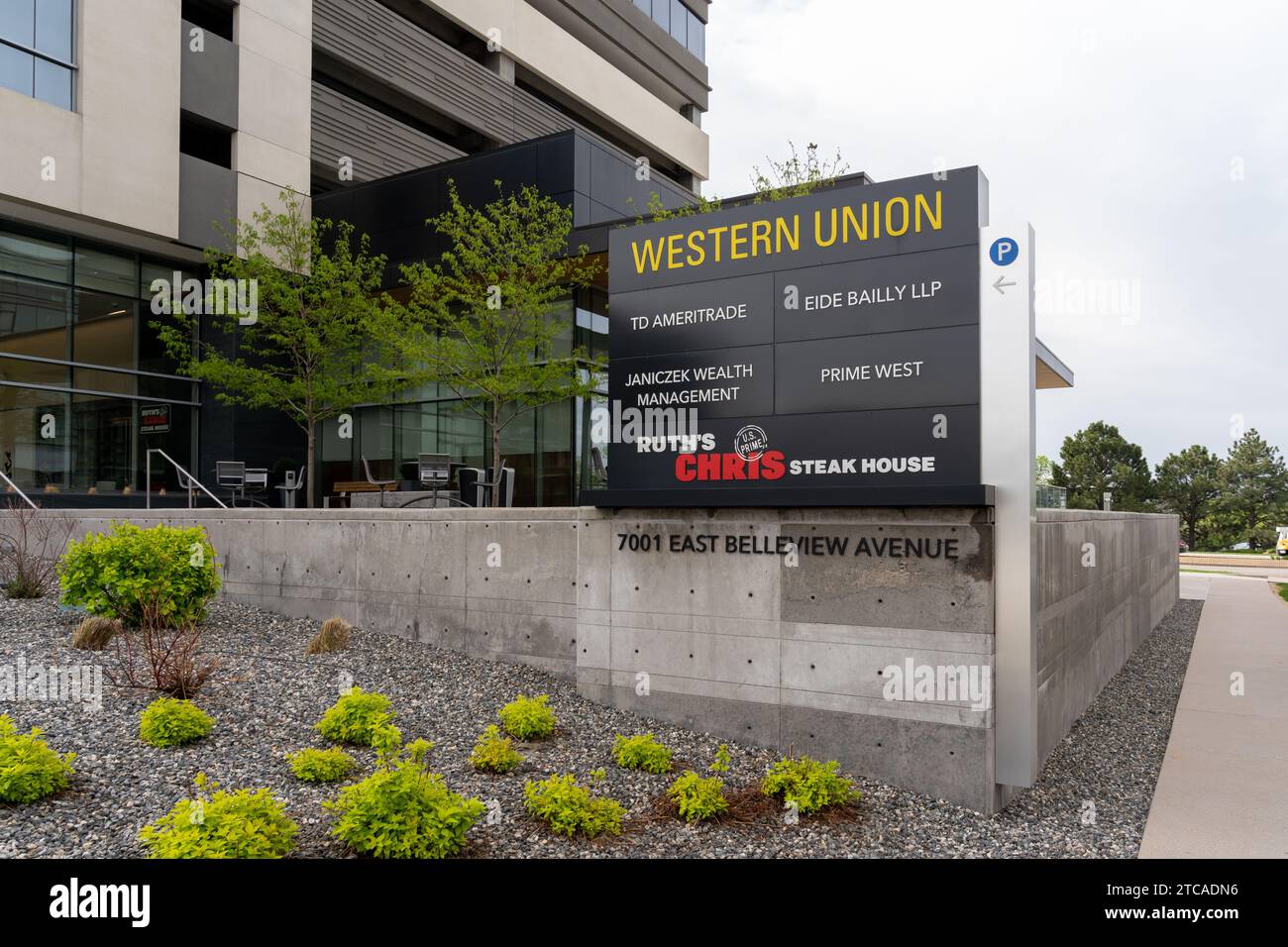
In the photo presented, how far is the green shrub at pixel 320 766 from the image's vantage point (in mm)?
5180

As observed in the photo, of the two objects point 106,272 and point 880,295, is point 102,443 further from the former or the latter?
point 880,295

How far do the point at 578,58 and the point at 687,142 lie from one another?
810 cm

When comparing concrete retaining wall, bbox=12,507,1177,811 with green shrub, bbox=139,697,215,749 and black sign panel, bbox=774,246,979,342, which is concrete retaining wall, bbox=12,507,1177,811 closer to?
black sign panel, bbox=774,246,979,342

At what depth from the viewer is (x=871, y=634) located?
6.08m

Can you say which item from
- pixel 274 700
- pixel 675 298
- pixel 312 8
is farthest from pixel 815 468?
pixel 312 8

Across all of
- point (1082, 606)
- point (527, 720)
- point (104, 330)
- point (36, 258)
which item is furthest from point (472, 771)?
point (104, 330)

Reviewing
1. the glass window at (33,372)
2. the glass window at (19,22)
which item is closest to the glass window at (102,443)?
the glass window at (33,372)

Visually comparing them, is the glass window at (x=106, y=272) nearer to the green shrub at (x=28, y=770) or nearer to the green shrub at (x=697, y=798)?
the green shrub at (x=28, y=770)

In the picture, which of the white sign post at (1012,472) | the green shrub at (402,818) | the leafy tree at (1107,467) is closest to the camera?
the green shrub at (402,818)

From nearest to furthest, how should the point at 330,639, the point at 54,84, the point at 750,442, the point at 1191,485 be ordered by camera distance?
the point at 750,442 → the point at 330,639 → the point at 54,84 → the point at 1191,485

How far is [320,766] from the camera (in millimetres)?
5188

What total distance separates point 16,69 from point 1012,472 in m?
19.7

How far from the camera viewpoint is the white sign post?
5.64 metres

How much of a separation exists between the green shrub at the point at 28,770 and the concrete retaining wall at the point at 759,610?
3711mm
